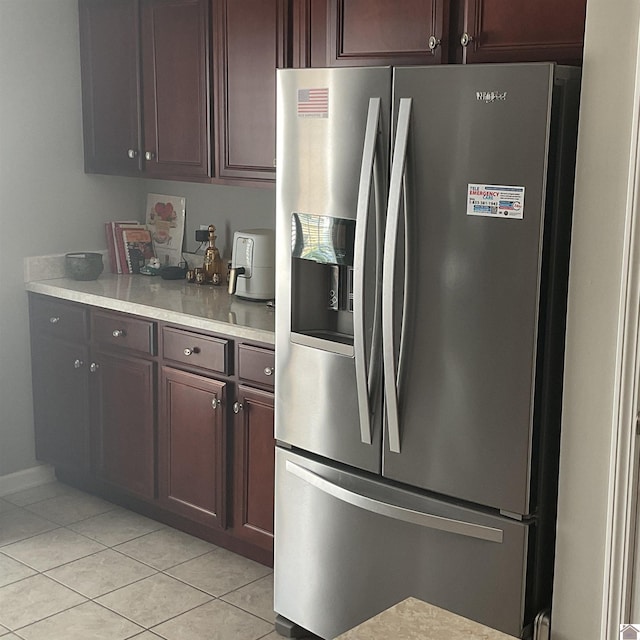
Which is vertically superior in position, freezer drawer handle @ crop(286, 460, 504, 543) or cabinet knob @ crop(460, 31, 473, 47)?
cabinet knob @ crop(460, 31, 473, 47)

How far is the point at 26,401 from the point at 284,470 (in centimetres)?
176

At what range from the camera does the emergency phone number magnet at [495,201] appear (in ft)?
7.47

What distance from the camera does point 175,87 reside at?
378 cm

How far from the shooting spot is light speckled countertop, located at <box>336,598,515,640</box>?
4.13ft

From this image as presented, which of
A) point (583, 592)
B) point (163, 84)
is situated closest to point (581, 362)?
point (583, 592)

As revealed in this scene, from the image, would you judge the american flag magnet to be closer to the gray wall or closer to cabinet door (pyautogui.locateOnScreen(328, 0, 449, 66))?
cabinet door (pyautogui.locateOnScreen(328, 0, 449, 66))

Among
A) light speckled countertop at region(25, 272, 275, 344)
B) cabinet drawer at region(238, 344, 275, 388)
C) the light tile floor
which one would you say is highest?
light speckled countertop at region(25, 272, 275, 344)

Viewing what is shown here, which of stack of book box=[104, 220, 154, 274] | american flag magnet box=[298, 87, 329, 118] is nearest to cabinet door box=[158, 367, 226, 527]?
stack of book box=[104, 220, 154, 274]

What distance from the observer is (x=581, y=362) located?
230 centimetres

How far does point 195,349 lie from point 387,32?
→ 1.32 metres

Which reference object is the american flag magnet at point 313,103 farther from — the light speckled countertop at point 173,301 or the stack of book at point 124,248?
the stack of book at point 124,248

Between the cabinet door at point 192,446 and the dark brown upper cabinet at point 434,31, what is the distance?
48.6 inches

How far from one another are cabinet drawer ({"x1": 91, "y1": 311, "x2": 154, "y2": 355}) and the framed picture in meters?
0.58

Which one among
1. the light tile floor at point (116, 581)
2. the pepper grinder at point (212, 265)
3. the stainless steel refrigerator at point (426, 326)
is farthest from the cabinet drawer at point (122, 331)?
the stainless steel refrigerator at point (426, 326)
